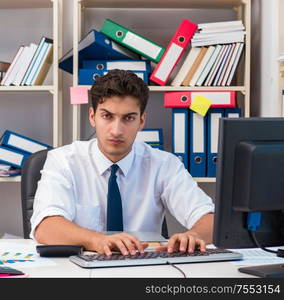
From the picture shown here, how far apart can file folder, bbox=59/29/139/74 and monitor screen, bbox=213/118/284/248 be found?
5.16ft

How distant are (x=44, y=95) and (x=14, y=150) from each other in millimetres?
455

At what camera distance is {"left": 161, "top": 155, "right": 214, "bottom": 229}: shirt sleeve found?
2029 mm

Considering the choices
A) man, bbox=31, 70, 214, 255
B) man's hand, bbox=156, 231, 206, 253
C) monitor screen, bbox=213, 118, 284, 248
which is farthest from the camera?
man, bbox=31, 70, 214, 255

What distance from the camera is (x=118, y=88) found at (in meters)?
2.03

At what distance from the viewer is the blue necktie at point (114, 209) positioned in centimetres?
203

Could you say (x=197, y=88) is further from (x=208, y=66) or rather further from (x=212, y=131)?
(x=212, y=131)

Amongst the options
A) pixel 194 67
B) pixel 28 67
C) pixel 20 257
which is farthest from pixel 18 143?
pixel 20 257

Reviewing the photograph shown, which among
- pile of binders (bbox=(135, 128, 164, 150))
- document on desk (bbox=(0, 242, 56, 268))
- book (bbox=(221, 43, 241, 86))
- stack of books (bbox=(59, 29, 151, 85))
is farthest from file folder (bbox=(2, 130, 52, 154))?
document on desk (bbox=(0, 242, 56, 268))

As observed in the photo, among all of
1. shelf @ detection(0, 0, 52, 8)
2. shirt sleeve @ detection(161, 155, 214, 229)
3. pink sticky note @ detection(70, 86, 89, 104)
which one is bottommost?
shirt sleeve @ detection(161, 155, 214, 229)

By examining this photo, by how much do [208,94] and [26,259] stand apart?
4.96ft

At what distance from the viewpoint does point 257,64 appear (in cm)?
297

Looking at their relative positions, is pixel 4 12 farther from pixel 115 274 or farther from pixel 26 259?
pixel 115 274

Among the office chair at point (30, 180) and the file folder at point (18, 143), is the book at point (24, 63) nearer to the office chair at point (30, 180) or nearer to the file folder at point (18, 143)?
the file folder at point (18, 143)

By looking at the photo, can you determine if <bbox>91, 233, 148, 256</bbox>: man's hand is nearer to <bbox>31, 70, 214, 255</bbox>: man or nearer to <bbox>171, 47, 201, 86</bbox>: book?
<bbox>31, 70, 214, 255</bbox>: man
